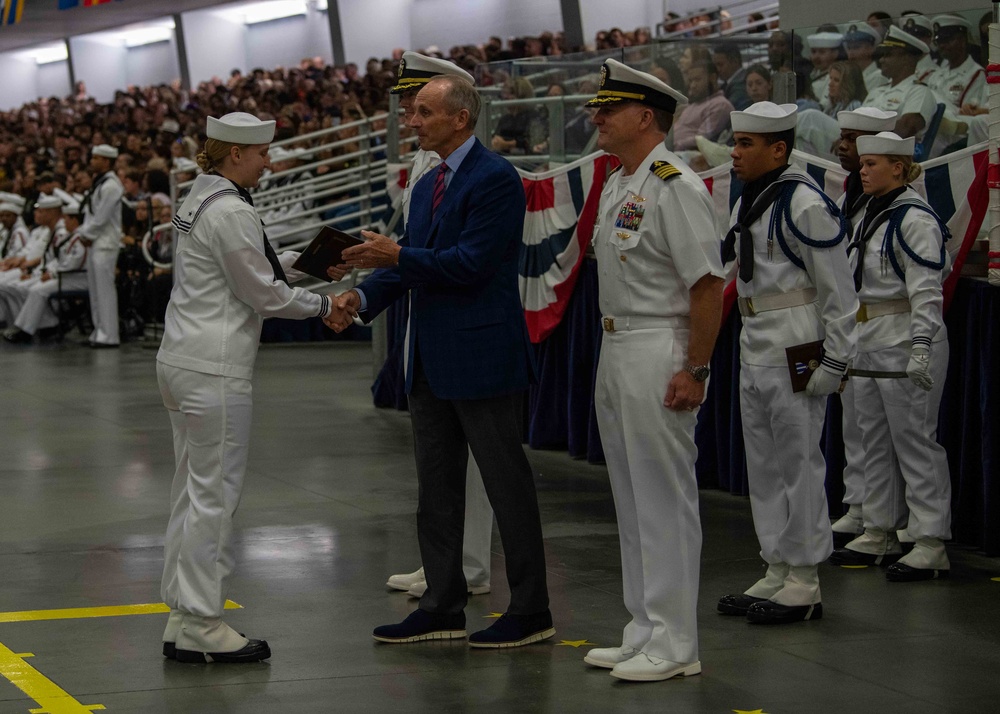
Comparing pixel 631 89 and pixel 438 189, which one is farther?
pixel 438 189

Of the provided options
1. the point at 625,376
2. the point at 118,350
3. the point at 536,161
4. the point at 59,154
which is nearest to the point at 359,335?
the point at 118,350

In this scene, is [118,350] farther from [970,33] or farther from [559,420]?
[970,33]

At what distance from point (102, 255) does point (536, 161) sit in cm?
734

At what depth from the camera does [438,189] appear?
463 centimetres

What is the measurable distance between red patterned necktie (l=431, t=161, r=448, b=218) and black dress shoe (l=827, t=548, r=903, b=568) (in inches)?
91.9

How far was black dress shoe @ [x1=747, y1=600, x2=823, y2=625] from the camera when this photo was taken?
16.0ft

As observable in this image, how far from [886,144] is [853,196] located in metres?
0.45

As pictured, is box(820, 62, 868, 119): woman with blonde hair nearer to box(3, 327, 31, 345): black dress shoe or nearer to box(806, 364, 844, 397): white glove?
box(806, 364, 844, 397): white glove

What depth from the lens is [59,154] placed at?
22984 millimetres

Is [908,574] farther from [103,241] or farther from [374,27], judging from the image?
[374,27]

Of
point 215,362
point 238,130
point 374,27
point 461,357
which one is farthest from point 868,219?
point 374,27

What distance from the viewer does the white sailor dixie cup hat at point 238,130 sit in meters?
4.43

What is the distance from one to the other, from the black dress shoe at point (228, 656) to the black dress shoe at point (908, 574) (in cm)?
246

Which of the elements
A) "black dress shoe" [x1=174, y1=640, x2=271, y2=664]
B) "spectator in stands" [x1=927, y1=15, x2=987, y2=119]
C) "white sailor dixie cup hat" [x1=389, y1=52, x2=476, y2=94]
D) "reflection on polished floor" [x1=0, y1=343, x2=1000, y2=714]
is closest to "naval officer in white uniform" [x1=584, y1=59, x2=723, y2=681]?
"reflection on polished floor" [x1=0, y1=343, x2=1000, y2=714]
